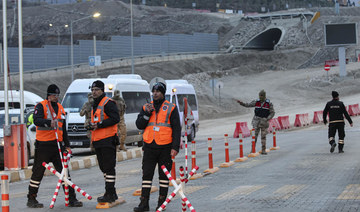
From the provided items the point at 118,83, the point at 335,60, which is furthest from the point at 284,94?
the point at 118,83

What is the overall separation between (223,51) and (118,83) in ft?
272

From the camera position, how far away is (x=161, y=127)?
399 inches

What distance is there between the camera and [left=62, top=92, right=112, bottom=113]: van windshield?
2427 centimetres

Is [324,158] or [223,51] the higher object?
[223,51]

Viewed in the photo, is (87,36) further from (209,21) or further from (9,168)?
(9,168)

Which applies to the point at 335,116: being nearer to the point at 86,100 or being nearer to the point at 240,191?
the point at 86,100

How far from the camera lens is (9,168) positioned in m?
17.5

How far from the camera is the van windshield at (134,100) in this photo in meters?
25.3

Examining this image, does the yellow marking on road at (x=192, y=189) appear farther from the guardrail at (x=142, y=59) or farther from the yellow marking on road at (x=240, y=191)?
the guardrail at (x=142, y=59)

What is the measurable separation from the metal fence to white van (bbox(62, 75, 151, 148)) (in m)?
45.1

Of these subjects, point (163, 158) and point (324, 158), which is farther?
point (324, 158)

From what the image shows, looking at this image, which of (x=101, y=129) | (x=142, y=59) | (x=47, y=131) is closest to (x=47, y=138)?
(x=47, y=131)

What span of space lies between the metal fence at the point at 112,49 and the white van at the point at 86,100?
4509 cm

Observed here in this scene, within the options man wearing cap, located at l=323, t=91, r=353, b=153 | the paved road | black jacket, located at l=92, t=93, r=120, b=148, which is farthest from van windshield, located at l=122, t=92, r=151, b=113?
black jacket, located at l=92, t=93, r=120, b=148
